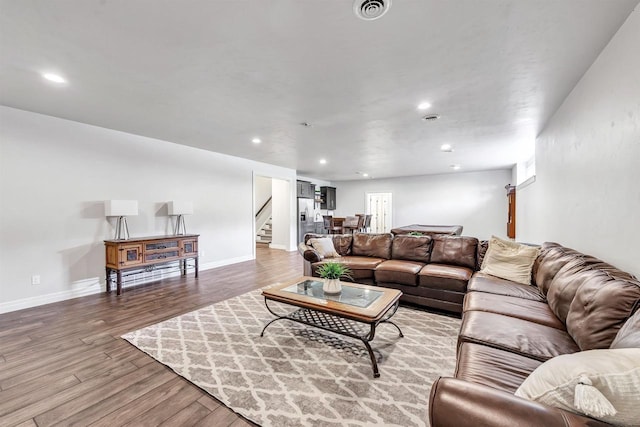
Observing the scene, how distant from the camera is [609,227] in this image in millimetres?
2043

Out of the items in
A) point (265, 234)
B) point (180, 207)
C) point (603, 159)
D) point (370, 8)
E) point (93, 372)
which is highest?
point (370, 8)

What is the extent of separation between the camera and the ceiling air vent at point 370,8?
5.02 feet

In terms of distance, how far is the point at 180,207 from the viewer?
4629 millimetres

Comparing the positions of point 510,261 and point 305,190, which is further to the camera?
point 305,190

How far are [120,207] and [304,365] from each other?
3503 mm

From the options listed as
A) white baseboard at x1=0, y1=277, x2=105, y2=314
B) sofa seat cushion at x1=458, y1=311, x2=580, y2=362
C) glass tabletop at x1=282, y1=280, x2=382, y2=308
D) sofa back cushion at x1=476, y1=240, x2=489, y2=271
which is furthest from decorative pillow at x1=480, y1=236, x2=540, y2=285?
white baseboard at x1=0, y1=277, x2=105, y2=314

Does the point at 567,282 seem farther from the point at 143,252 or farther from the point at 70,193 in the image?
the point at 70,193

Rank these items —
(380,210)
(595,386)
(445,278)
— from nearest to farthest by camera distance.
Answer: (595,386) < (445,278) < (380,210)

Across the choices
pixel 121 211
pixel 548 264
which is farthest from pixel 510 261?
pixel 121 211


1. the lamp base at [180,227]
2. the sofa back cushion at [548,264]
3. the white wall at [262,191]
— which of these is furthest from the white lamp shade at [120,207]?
the white wall at [262,191]

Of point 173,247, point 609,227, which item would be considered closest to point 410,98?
point 609,227

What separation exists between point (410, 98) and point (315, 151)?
8.88ft

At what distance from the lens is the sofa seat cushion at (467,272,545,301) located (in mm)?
2387

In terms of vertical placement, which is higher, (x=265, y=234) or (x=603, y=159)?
(x=603, y=159)
